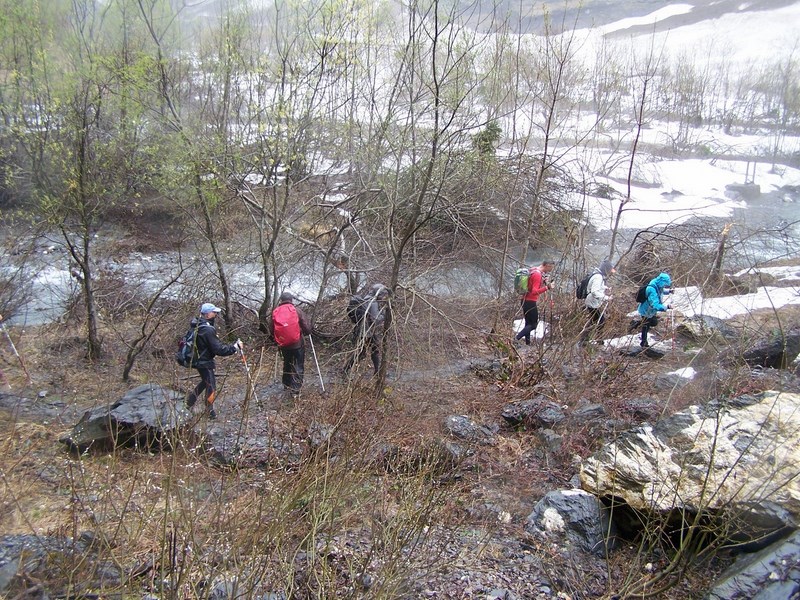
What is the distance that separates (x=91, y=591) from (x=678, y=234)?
12.6m

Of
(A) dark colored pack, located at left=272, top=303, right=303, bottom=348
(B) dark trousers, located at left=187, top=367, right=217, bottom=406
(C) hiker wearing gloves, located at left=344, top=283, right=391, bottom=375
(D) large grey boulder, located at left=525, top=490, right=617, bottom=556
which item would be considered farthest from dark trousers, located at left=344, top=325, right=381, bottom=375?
(D) large grey boulder, located at left=525, top=490, right=617, bottom=556

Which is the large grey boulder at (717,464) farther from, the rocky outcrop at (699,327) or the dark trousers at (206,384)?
the dark trousers at (206,384)

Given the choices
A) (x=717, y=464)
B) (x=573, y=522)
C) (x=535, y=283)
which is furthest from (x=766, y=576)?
(x=535, y=283)

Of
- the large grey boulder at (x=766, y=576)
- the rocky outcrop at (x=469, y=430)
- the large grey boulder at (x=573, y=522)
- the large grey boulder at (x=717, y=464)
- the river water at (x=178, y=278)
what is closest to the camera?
the large grey boulder at (x=766, y=576)

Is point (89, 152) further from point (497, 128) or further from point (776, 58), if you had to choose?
point (776, 58)

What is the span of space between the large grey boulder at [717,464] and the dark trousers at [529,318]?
11.2 feet

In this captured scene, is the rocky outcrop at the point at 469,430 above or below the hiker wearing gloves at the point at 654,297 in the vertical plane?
below

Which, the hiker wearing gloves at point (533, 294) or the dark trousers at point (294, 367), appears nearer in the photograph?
the dark trousers at point (294, 367)

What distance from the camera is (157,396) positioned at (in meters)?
6.06

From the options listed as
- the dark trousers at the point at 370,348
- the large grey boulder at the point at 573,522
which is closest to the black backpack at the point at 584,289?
the dark trousers at the point at 370,348

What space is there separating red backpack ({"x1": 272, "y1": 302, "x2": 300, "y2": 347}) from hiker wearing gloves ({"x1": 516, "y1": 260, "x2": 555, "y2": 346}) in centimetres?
363

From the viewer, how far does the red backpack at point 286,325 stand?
6.56 meters

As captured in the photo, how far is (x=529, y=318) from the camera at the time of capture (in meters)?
8.70

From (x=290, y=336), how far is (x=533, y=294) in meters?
3.81
